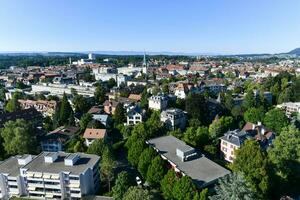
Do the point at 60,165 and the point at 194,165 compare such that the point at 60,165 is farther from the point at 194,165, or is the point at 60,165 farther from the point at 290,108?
the point at 290,108

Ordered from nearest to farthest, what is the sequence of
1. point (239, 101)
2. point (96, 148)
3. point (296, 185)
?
1. point (296, 185)
2. point (96, 148)
3. point (239, 101)

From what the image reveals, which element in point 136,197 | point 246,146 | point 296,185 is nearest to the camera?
point 136,197

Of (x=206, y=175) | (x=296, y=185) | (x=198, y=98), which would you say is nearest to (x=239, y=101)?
(x=198, y=98)

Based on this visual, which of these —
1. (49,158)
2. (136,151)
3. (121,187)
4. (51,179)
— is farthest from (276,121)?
(51,179)

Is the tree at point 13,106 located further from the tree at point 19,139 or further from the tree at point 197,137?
the tree at point 197,137

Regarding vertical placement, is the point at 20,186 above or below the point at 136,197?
below

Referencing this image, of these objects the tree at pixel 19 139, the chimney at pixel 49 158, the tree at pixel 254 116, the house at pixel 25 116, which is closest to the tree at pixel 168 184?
the chimney at pixel 49 158

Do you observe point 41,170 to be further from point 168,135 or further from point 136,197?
point 168,135
